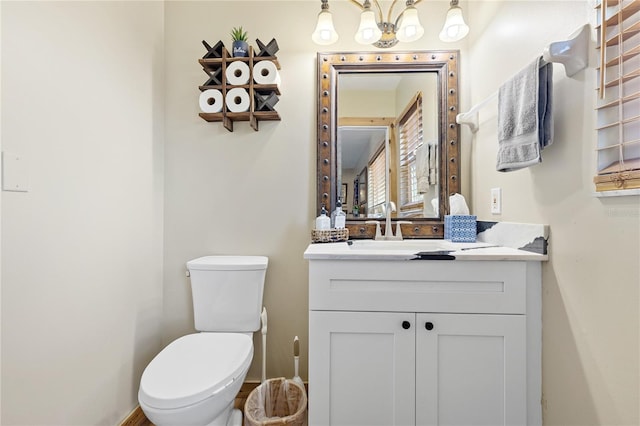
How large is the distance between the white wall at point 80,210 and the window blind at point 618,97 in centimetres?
169

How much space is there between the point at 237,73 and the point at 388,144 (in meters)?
0.88

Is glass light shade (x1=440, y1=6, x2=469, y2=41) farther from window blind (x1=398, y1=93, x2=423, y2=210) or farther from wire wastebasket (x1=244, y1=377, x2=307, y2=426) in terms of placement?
wire wastebasket (x1=244, y1=377, x2=307, y2=426)

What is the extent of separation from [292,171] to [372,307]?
86 centimetres

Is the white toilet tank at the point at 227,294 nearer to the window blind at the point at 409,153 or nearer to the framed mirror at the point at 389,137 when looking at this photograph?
the framed mirror at the point at 389,137

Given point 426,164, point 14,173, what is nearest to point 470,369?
point 426,164

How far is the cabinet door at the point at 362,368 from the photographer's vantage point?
1057 millimetres

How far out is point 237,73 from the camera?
1.51 m

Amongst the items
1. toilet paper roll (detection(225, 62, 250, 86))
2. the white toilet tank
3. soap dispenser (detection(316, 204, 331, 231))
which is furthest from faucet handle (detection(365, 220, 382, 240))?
toilet paper roll (detection(225, 62, 250, 86))

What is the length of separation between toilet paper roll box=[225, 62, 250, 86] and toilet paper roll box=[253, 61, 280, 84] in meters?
0.05

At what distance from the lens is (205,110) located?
151 centimetres

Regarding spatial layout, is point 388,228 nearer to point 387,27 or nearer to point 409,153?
point 409,153

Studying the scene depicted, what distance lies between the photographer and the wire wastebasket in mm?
1295

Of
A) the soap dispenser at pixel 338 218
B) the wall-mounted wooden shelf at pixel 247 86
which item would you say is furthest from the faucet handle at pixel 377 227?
the wall-mounted wooden shelf at pixel 247 86

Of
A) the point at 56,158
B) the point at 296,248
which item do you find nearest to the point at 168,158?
the point at 56,158
